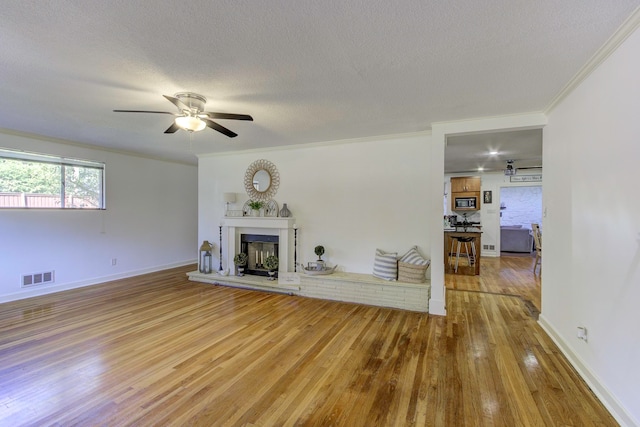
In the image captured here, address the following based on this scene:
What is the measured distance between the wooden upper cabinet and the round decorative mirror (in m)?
5.16

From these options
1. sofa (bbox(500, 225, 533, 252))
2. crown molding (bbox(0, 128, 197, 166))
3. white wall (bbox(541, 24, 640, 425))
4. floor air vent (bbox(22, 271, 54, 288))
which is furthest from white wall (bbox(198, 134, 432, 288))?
sofa (bbox(500, 225, 533, 252))

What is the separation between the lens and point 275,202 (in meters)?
5.28

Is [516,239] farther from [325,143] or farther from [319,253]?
[325,143]

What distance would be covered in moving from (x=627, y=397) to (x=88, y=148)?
7.15 metres

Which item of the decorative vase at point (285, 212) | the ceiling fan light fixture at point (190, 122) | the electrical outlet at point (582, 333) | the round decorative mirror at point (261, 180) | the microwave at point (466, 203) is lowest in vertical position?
the electrical outlet at point (582, 333)

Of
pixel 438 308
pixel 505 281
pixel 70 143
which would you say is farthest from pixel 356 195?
pixel 70 143

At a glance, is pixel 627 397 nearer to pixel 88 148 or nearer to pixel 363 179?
pixel 363 179

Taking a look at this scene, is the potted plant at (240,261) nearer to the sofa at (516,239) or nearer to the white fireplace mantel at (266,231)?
the white fireplace mantel at (266,231)

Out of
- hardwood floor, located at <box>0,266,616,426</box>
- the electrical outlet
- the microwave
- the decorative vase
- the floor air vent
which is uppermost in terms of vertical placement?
the microwave

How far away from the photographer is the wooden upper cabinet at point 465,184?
7742mm

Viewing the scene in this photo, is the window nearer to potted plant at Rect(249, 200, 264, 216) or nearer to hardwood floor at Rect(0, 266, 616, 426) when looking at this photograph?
hardwood floor at Rect(0, 266, 616, 426)

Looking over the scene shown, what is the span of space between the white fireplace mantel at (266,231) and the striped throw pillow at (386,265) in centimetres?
151

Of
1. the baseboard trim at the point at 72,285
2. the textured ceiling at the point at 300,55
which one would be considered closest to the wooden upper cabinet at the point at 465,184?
the textured ceiling at the point at 300,55

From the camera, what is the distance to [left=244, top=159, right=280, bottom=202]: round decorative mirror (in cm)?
529
